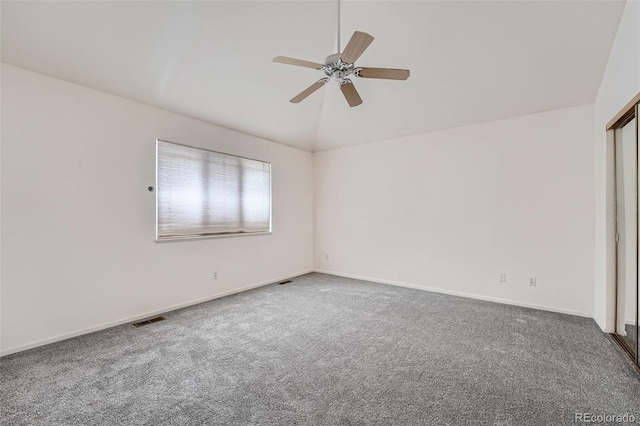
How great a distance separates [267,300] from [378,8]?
3.90m

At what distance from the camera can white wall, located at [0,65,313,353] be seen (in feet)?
8.66

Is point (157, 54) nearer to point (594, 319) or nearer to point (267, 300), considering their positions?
point (267, 300)

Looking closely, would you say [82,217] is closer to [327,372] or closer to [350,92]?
[327,372]

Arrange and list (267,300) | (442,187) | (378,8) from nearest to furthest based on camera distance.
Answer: (378,8) → (267,300) → (442,187)

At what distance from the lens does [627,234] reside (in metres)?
2.74

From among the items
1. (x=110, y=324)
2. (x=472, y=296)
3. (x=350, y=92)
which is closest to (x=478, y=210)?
(x=472, y=296)

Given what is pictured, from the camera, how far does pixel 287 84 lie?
3805 mm

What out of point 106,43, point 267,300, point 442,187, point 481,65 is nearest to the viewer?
point 106,43

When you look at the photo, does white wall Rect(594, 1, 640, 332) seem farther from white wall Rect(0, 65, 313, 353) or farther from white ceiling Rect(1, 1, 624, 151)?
white wall Rect(0, 65, 313, 353)

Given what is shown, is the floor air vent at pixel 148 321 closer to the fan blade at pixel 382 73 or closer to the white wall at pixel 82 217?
the white wall at pixel 82 217

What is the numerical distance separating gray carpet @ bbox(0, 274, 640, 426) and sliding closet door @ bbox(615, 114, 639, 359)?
0.27 meters

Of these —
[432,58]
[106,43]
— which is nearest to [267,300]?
[106,43]

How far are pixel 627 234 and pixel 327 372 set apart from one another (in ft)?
10.4

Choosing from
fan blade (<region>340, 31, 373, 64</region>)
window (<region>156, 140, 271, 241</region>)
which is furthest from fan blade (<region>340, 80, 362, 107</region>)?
window (<region>156, 140, 271, 241</region>)
